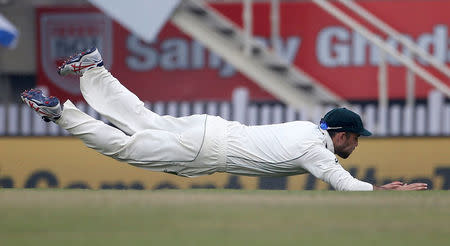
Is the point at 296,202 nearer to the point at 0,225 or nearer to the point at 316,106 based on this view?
the point at 0,225

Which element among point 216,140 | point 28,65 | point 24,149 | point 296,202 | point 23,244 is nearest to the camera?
point 23,244

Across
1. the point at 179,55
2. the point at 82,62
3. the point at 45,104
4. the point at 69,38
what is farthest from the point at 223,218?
the point at 69,38

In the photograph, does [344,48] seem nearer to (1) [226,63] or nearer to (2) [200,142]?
(1) [226,63]

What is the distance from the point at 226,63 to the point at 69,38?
2.48 metres

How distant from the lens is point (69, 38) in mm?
17312

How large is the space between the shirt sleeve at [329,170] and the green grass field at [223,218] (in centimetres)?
9

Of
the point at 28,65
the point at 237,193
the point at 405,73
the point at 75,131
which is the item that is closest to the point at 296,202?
the point at 237,193

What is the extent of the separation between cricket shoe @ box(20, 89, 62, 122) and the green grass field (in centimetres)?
67

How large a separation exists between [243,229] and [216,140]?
233cm

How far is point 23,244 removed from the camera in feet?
20.0

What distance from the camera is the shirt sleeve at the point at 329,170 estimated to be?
848 cm

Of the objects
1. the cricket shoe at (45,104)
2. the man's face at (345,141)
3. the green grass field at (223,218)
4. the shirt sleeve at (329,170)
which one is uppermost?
the cricket shoe at (45,104)

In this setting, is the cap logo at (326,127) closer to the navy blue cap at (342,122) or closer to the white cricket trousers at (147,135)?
the navy blue cap at (342,122)

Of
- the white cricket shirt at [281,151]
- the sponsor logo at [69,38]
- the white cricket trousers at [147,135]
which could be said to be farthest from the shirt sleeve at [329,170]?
the sponsor logo at [69,38]
